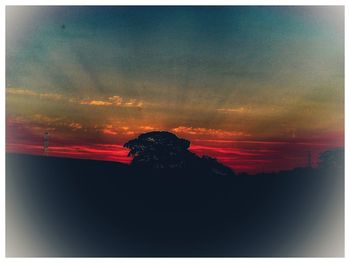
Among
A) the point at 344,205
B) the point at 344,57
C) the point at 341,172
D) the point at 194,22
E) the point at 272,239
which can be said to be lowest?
the point at 272,239

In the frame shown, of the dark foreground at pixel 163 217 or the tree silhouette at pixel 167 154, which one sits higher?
the tree silhouette at pixel 167 154

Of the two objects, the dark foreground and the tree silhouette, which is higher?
the tree silhouette

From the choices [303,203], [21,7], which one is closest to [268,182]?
[303,203]

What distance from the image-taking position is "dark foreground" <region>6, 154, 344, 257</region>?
7262 mm

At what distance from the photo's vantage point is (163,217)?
7.48 m

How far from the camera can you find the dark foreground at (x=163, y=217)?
7262mm

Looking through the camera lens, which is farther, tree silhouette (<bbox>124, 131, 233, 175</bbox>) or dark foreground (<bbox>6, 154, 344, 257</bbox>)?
tree silhouette (<bbox>124, 131, 233, 175</bbox>)

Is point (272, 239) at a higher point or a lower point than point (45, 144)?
lower

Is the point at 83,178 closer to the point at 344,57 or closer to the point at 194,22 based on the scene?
the point at 194,22

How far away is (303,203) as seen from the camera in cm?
737

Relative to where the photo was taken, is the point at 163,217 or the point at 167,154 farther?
the point at 167,154

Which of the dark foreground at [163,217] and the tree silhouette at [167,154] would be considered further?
the tree silhouette at [167,154]

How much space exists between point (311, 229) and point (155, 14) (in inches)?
170

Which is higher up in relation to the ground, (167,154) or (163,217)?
(167,154)
